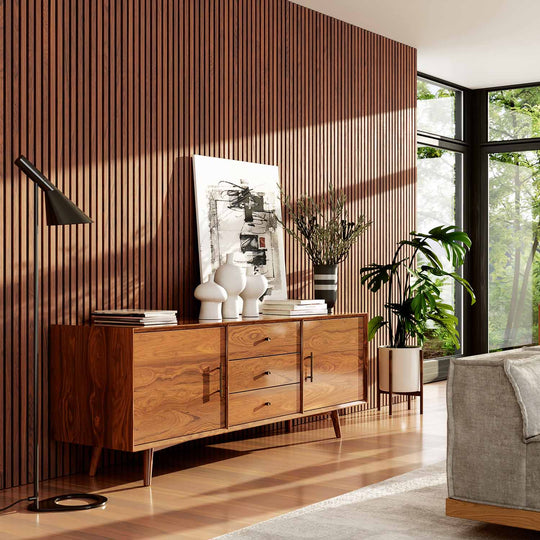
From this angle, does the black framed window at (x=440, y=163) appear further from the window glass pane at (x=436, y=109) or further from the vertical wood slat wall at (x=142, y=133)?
the vertical wood slat wall at (x=142, y=133)

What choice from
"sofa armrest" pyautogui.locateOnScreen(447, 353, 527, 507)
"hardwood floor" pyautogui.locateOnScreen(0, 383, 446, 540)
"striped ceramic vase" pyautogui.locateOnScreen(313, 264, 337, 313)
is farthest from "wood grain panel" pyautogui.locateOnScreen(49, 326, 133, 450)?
"striped ceramic vase" pyautogui.locateOnScreen(313, 264, 337, 313)

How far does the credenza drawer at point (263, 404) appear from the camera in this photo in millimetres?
4430

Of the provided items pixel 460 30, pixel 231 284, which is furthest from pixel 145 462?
pixel 460 30

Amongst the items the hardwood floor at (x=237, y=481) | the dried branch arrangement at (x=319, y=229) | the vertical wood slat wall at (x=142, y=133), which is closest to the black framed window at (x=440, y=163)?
the vertical wood slat wall at (x=142, y=133)

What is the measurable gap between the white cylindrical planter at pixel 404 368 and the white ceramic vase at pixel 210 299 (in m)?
1.81

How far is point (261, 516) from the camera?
11.5 ft

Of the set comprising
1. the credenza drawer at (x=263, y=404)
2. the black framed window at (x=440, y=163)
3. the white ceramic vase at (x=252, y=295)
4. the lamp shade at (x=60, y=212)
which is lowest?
the credenza drawer at (x=263, y=404)

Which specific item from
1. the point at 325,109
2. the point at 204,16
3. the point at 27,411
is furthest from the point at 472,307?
the point at 27,411

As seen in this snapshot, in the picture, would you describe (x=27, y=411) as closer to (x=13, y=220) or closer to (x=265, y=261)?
(x=13, y=220)

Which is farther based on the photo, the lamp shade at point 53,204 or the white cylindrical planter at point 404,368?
the white cylindrical planter at point 404,368

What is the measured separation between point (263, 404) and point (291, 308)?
62 centimetres

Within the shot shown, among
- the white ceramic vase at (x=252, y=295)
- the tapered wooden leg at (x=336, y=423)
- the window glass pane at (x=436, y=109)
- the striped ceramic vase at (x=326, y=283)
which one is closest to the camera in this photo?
the white ceramic vase at (x=252, y=295)

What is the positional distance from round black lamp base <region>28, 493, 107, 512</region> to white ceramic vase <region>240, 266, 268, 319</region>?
141 cm

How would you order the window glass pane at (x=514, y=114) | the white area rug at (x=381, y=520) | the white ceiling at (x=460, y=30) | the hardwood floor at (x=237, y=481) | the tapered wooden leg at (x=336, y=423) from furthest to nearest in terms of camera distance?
the window glass pane at (x=514, y=114) < the white ceiling at (x=460, y=30) < the tapered wooden leg at (x=336, y=423) < the hardwood floor at (x=237, y=481) < the white area rug at (x=381, y=520)
